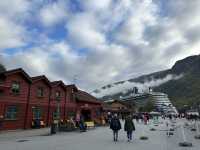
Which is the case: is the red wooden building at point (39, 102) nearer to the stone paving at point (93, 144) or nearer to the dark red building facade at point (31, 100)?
the dark red building facade at point (31, 100)

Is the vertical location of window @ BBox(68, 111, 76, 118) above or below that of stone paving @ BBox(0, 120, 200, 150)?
above

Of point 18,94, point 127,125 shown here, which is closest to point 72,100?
point 18,94

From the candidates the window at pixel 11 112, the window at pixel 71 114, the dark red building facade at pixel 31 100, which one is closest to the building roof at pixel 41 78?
the dark red building facade at pixel 31 100

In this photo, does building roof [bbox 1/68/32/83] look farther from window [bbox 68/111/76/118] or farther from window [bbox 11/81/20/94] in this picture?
window [bbox 68/111/76/118]

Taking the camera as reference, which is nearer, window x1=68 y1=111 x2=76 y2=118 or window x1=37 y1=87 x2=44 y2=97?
window x1=37 y1=87 x2=44 y2=97

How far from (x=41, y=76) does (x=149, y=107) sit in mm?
117463

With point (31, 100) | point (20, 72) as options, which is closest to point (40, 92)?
point (31, 100)

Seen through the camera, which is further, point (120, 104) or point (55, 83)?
point (120, 104)

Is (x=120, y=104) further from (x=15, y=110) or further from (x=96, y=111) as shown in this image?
(x=15, y=110)

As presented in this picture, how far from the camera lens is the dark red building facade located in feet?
93.2

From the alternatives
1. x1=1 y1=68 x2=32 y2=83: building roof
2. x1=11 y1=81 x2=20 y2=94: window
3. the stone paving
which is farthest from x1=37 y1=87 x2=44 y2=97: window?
the stone paving

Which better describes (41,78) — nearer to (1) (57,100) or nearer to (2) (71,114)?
(1) (57,100)

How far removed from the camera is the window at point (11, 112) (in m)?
28.6

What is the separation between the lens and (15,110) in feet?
97.9
